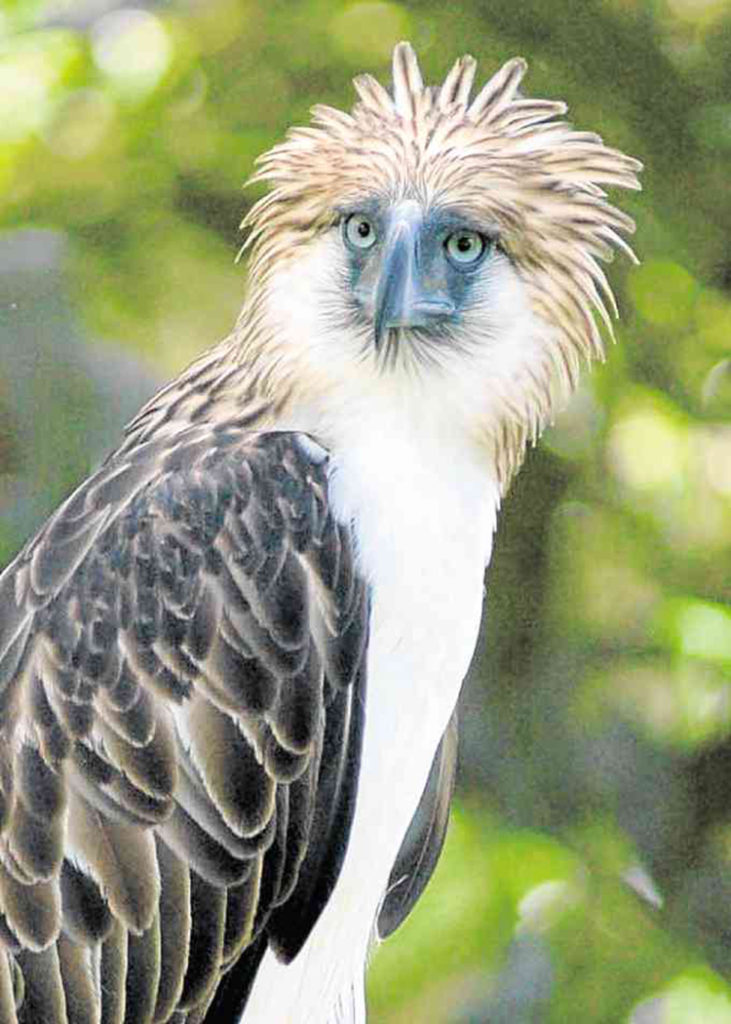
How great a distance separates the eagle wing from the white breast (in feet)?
0.08

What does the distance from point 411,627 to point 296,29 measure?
1325mm

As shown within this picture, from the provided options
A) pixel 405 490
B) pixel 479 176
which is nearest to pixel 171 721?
pixel 405 490

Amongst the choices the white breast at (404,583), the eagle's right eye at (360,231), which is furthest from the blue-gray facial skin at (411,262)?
the white breast at (404,583)

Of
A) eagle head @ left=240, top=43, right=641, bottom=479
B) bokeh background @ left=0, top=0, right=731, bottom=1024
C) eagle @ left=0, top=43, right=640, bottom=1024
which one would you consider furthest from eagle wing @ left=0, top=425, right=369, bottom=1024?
bokeh background @ left=0, top=0, right=731, bottom=1024

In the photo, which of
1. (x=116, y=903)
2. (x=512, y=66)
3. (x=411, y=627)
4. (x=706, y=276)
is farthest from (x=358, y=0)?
(x=116, y=903)

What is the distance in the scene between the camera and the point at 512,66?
1618mm

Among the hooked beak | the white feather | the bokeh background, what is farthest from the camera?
the bokeh background

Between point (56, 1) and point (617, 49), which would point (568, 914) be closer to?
point (617, 49)

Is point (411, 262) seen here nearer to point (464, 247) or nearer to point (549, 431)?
point (464, 247)

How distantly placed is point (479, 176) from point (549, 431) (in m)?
1.16

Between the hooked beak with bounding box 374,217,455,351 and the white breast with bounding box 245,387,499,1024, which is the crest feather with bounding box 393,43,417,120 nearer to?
the hooked beak with bounding box 374,217,455,351

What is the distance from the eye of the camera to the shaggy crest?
4.98 ft

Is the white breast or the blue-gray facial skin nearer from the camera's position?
the blue-gray facial skin

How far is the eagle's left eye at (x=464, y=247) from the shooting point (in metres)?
1.51
